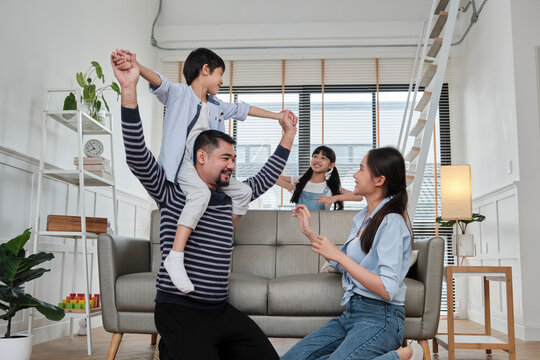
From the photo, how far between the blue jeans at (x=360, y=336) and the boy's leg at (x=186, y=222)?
0.46 metres

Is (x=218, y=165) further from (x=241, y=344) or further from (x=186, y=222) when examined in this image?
(x=241, y=344)

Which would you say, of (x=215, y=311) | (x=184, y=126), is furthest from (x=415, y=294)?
(x=184, y=126)

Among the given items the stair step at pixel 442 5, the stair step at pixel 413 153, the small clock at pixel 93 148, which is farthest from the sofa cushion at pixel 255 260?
the stair step at pixel 442 5

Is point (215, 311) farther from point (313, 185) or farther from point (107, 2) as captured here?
point (107, 2)

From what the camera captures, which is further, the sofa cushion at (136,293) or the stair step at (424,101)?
the stair step at (424,101)

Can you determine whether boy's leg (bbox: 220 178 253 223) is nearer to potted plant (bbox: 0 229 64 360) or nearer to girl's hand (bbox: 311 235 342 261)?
girl's hand (bbox: 311 235 342 261)

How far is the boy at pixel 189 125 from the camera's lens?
176 centimetres

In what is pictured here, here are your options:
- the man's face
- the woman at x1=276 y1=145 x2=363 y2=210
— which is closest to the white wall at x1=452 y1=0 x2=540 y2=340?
the woman at x1=276 y1=145 x2=363 y2=210

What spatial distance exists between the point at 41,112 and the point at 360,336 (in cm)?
269

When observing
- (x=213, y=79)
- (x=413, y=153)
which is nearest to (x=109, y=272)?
(x=213, y=79)

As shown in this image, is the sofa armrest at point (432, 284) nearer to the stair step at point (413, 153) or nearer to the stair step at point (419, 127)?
the stair step at point (413, 153)

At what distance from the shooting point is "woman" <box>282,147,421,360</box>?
1.65 metres

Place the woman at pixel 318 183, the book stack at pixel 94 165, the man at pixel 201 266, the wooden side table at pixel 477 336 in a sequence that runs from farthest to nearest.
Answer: the woman at pixel 318 183 < the book stack at pixel 94 165 < the wooden side table at pixel 477 336 < the man at pixel 201 266

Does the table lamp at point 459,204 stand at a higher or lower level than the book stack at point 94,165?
lower
